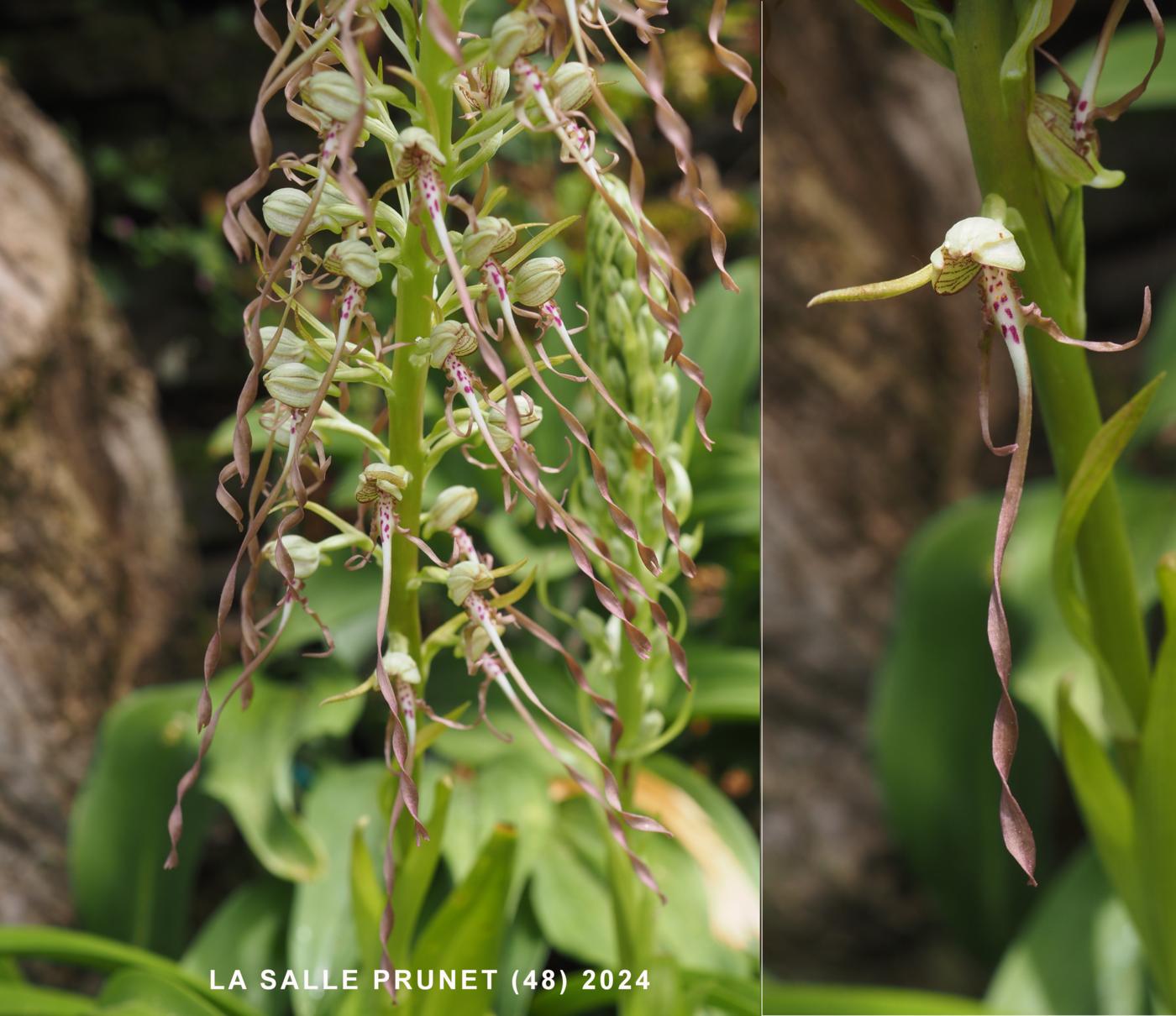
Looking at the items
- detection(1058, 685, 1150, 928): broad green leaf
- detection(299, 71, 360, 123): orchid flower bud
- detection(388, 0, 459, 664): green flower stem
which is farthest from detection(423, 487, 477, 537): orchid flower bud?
detection(1058, 685, 1150, 928): broad green leaf

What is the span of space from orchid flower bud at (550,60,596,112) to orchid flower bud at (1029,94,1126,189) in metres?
0.13

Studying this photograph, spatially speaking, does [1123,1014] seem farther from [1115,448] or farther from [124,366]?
[124,366]

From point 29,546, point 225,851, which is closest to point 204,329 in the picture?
point 29,546

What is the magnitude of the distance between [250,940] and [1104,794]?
0.41m

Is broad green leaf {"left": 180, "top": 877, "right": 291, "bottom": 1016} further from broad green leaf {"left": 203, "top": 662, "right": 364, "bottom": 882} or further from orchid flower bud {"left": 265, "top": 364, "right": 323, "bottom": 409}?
orchid flower bud {"left": 265, "top": 364, "right": 323, "bottom": 409}

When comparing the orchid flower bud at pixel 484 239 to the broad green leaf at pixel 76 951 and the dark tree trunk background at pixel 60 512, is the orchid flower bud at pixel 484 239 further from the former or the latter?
the dark tree trunk background at pixel 60 512

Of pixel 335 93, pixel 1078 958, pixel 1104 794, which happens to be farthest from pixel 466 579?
pixel 1078 958

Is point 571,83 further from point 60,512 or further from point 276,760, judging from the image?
point 60,512

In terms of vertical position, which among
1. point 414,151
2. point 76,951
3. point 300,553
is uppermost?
point 414,151

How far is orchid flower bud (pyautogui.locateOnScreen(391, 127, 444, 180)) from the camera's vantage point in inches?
10.1

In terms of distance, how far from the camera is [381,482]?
290 mm

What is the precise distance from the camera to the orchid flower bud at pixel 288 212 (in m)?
0.28

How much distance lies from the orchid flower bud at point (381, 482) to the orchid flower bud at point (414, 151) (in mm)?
84

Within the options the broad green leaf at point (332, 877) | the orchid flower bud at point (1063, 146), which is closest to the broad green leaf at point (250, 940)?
the broad green leaf at point (332, 877)
